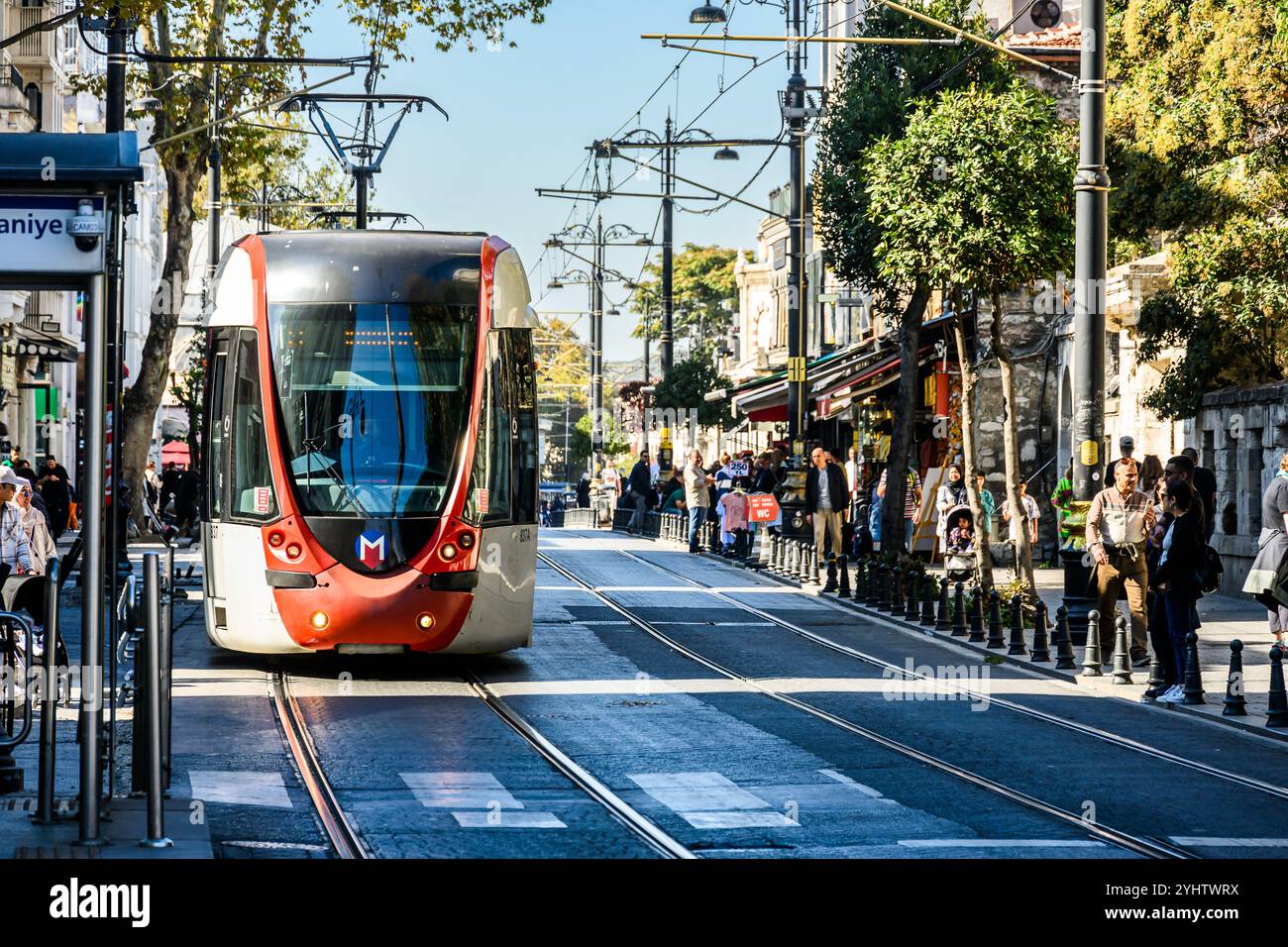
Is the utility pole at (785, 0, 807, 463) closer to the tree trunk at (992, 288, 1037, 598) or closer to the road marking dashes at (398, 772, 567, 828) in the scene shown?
the tree trunk at (992, 288, 1037, 598)

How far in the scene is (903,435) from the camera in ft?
94.8

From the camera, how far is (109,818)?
884cm

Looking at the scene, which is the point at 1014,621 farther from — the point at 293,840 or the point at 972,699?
the point at 293,840

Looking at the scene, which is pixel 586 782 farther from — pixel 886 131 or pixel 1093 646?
pixel 886 131

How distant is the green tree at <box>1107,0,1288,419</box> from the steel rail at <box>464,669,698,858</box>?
12992 millimetres

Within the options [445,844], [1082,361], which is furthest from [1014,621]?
[445,844]

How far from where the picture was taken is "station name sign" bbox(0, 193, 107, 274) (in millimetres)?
8281

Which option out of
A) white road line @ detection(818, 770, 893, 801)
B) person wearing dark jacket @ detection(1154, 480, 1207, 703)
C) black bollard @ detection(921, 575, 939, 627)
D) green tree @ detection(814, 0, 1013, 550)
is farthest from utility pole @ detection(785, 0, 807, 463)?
white road line @ detection(818, 770, 893, 801)

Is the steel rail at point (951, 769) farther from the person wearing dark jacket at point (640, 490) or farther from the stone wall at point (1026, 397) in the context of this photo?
the person wearing dark jacket at point (640, 490)

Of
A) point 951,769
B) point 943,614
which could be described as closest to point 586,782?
point 951,769

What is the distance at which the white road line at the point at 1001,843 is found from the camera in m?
8.88

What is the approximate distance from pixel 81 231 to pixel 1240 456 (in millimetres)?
19215

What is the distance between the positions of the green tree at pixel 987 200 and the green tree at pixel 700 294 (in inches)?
→ 2640

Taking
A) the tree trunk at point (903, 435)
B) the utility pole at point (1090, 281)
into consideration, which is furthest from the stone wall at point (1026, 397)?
the utility pole at point (1090, 281)
